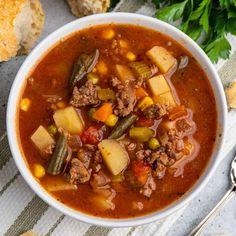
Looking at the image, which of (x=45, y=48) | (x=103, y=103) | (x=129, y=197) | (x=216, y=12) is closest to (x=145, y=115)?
(x=103, y=103)

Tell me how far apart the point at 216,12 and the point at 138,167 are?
133 centimetres

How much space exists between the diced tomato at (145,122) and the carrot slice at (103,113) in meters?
0.19

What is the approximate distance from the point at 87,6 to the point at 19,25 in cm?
49

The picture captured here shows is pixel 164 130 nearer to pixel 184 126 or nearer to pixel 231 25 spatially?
pixel 184 126

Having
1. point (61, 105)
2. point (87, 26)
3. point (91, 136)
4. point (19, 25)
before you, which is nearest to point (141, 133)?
point (91, 136)

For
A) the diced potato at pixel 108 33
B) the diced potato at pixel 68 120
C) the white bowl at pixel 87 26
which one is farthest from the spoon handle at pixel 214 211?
the diced potato at pixel 108 33

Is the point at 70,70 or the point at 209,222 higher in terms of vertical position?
the point at 70,70

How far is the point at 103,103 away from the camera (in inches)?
143

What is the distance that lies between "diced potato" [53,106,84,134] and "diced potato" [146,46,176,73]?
60 centimetres

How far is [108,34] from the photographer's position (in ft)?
12.3

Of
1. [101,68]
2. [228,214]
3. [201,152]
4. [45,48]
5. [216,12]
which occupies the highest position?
[45,48]

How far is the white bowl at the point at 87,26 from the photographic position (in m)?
3.55

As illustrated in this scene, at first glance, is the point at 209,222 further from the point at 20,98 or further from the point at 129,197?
the point at 20,98

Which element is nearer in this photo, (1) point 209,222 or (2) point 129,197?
(2) point 129,197
